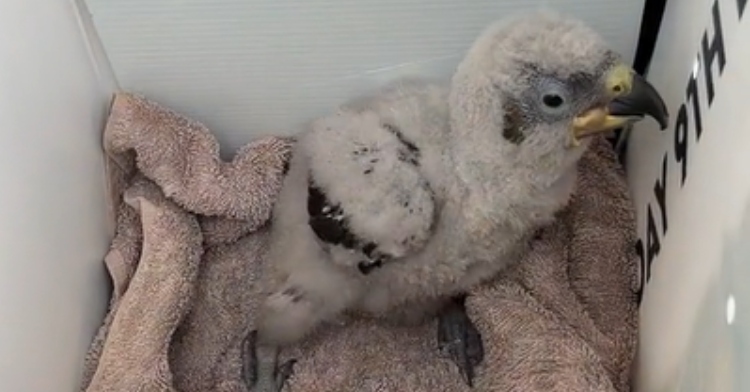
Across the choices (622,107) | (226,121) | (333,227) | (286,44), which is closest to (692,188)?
(622,107)

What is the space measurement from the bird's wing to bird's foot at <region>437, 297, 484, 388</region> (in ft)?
0.72

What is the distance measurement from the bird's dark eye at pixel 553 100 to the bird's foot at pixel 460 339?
0.35 meters

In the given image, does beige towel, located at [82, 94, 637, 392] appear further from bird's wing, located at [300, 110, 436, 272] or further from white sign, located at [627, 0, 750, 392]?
bird's wing, located at [300, 110, 436, 272]

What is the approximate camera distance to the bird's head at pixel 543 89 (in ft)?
4.33

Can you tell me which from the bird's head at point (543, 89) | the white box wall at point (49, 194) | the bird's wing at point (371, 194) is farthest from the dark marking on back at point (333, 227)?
the white box wall at point (49, 194)

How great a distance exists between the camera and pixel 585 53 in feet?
4.31

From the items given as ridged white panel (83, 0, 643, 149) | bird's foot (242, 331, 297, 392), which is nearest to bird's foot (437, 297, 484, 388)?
bird's foot (242, 331, 297, 392)

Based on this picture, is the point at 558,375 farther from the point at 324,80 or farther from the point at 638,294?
the point at 324,80

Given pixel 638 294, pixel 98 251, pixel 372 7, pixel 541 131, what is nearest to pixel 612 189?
pixel 638 294

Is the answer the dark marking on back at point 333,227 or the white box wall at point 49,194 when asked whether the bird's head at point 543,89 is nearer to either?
the dark marking on back at point 333,227

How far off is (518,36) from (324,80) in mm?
339

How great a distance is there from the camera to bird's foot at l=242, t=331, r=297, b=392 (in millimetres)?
1577

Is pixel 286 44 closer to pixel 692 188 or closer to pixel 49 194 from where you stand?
pixel 49 194

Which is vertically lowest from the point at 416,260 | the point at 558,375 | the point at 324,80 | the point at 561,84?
the point at 558,375
